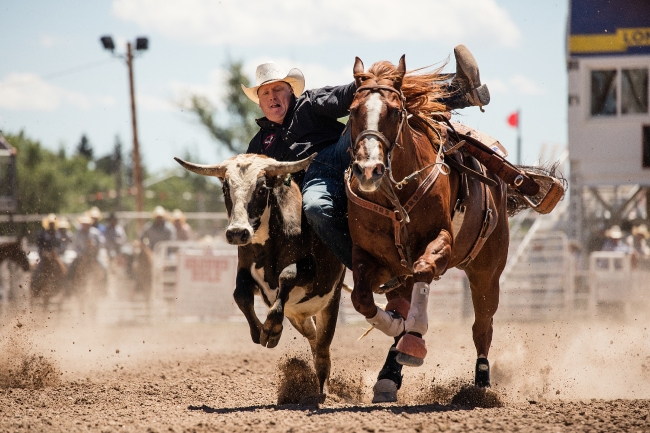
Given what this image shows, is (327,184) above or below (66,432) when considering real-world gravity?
above

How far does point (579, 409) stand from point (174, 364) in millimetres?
4949

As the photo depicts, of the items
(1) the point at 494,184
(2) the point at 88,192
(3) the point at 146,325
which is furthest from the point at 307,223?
(2) the point at 88,192

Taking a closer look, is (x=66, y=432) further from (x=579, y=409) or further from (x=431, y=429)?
(x=579, y=409)

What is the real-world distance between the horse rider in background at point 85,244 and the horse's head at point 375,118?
10403 millimetres

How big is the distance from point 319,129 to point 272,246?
39.9 inches

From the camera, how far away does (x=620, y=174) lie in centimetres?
1756

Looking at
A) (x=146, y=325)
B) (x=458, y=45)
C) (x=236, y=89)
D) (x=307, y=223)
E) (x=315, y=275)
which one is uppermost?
(x=236, y=89)

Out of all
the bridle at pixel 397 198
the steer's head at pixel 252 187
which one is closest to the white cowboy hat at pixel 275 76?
the steer's head at pixel 252 187

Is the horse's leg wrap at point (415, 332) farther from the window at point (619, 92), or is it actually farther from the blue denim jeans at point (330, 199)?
the window at point (619, 92)

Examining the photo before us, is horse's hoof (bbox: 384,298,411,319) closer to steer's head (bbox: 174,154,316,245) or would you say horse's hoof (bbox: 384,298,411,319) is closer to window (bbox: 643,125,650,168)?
steer's head (bbox: 174,154,316,245)

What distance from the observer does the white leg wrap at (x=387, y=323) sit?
5070 millimetres

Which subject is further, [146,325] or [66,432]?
[146,325]

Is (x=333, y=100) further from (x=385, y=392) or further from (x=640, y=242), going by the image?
(x=640, y=242)

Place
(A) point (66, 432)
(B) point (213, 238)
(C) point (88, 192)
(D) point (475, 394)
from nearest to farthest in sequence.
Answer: (A) point (66, 432), (D) point (475, 394), (B) point (213, 238), (C) point (88, 192)
